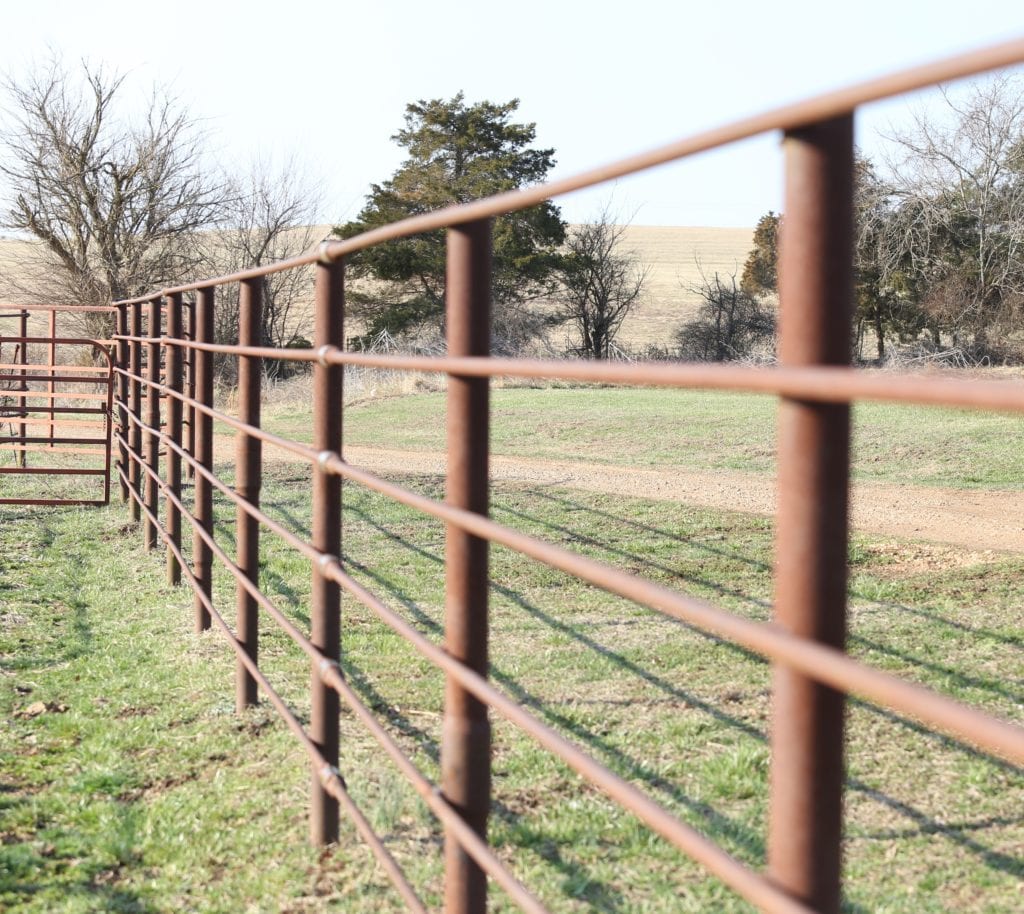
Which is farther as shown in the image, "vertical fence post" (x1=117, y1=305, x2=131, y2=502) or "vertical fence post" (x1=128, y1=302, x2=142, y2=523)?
"vertical fence post" (x1=117, y1=305, x2=131, y2=502)

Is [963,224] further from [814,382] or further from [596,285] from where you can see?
[814,382]

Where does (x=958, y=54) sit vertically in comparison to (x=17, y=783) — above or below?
above

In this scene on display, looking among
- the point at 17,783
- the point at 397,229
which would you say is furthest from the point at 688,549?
the point at 397,229

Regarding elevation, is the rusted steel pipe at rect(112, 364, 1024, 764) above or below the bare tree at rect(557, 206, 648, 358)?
below

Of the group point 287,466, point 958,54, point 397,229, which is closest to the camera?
point 958,54

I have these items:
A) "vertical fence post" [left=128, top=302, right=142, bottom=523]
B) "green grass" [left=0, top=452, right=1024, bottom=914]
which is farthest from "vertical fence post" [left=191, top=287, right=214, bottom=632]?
"vertical fence post" [left=128, top=302, right=142, bottom=523]

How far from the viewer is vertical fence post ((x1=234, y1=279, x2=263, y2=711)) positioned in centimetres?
444

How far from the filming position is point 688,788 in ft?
12.4

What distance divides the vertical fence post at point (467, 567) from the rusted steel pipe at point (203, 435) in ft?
10.6

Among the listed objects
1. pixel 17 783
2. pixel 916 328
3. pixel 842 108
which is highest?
pixel 916 328

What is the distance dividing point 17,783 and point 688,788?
2.24 metres

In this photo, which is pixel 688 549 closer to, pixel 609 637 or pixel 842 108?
pixel 609 637

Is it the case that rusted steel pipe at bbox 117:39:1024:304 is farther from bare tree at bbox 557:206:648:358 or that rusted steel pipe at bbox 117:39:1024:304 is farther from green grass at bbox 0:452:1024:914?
bare tree at bbox 557:206:648:358

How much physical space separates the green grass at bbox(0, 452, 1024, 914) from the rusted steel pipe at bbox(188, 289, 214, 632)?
1.28 ft
